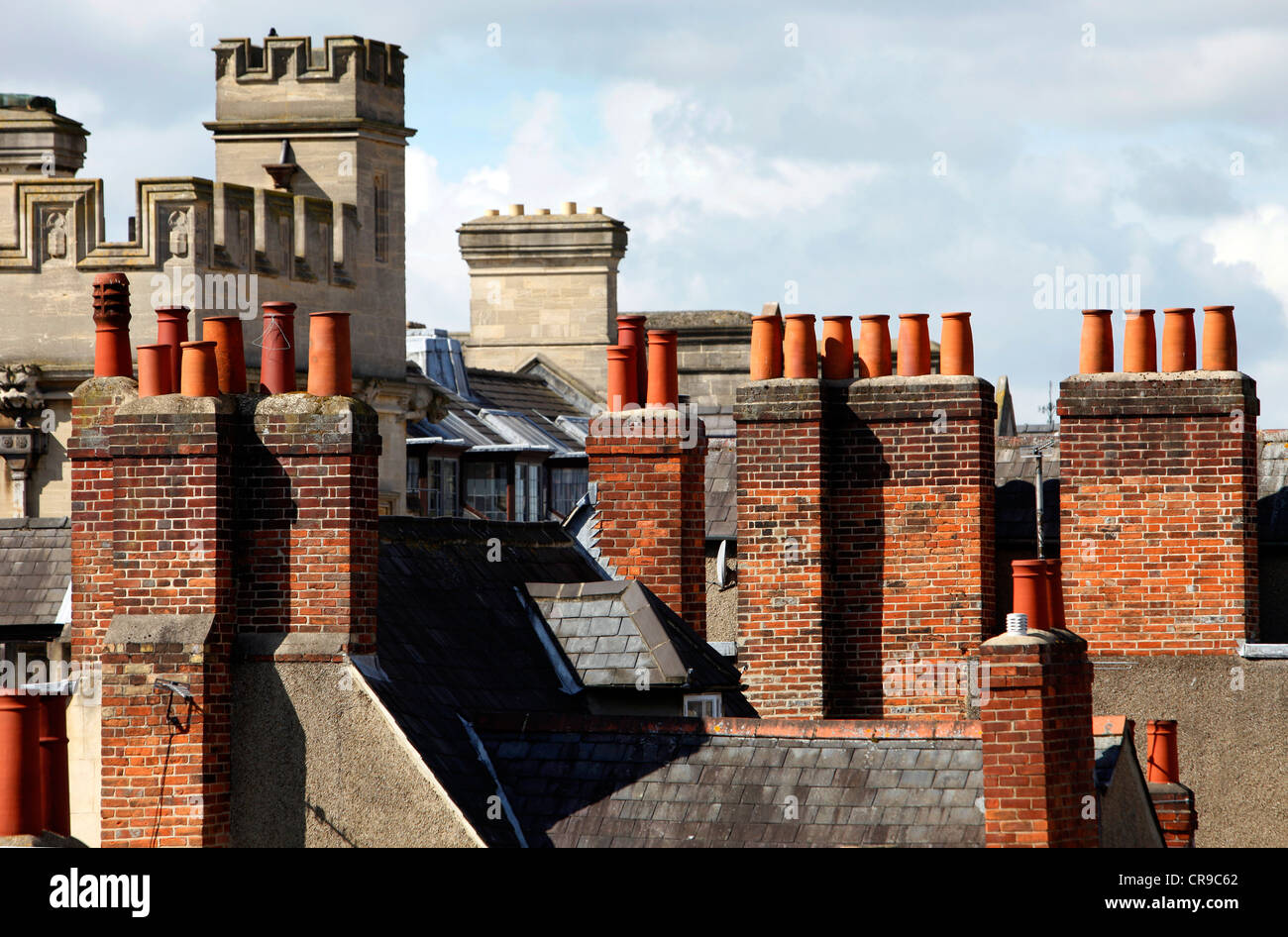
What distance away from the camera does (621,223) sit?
5038 centimetres

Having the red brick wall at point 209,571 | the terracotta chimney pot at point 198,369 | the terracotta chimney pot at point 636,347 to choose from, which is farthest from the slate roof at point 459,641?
the terracotta chimney pot at point 198,369

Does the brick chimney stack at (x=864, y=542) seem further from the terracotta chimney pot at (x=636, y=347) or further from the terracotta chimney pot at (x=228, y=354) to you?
the terracotta chimney pot at (x=228, y=354)

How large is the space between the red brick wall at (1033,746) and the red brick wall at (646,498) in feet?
21.3

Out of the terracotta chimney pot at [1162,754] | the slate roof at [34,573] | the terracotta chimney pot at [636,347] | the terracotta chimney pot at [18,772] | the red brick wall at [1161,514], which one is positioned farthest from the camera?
the slate roof at [34,573]

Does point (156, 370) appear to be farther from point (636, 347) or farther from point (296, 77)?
point (296, 77)

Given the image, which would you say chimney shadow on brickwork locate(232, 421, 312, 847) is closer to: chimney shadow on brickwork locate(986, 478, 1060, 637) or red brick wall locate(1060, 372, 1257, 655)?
red brick wall locate(1060, 372, 1257, 655)

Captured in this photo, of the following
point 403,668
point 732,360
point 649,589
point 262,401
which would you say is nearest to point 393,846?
point 403,668

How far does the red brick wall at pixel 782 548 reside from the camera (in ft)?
68.2

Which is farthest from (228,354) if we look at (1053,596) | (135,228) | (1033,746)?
(135,228)

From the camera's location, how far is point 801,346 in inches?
830

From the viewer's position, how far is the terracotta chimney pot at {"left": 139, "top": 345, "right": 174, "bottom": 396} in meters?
16.4

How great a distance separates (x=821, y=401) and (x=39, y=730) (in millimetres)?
7568
